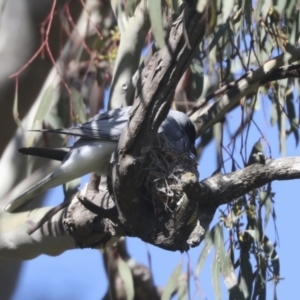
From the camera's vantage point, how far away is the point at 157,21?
179 cm

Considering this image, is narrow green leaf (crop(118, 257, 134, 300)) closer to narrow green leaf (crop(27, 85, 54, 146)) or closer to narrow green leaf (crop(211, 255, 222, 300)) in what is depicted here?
narrow green leaf (crop(211, 255, 222, 300))

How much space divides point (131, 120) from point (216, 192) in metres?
0.29

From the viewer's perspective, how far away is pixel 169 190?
2084 mm

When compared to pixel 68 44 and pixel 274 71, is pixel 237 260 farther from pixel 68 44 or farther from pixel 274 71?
pixel 68 44

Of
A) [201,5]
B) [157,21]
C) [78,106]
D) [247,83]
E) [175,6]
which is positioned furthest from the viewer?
[78,106]

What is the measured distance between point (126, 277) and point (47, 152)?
29.8 inches

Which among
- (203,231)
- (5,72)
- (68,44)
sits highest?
(68,44)

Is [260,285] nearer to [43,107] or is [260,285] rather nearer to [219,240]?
[219,240]

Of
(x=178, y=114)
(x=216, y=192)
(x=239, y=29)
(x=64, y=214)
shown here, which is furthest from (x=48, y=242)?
(x=239, y=29)

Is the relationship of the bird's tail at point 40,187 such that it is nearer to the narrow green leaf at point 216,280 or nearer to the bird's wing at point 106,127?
the bird's wing at point 106,127

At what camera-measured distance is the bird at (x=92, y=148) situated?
7.82 feet

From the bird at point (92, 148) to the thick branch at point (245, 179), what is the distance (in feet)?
1.43

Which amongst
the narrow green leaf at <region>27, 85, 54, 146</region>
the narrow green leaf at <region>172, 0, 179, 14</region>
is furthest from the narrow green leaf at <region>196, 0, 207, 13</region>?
the narrow green leaf at <region>27, 85, 54, 146</region>

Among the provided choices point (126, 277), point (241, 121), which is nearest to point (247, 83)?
point (241, 121)
